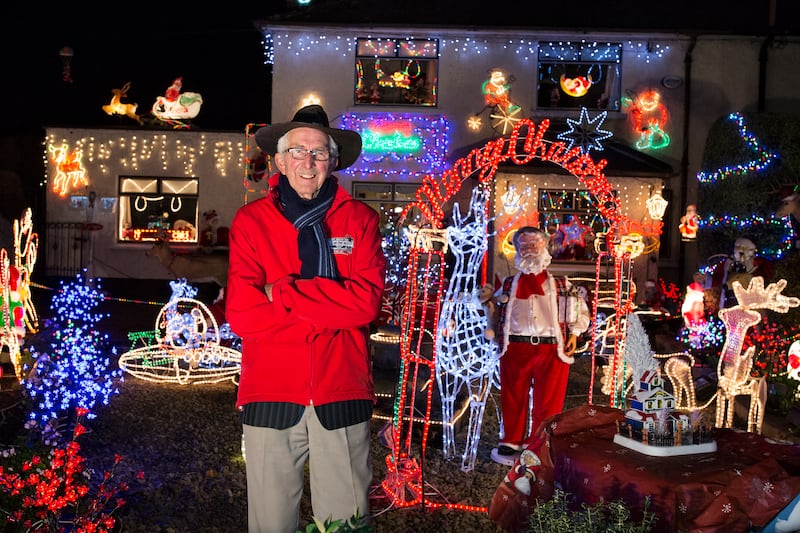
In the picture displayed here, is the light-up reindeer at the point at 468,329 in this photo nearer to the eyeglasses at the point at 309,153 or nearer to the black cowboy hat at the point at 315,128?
the black cowboy hat at the point at 315,128

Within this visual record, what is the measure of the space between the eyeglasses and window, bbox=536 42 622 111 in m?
15.5

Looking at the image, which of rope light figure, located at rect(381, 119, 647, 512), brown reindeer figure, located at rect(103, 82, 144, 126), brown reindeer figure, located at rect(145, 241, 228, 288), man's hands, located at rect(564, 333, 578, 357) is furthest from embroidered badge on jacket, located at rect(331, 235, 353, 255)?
brown reindeer figure, located at rect(103, 82, 144, 126)

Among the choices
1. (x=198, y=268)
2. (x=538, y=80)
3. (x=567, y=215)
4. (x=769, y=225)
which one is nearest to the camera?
(x=769, y=225)

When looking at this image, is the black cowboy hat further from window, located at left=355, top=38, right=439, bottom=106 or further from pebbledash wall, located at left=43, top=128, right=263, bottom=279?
pebbledash wall, located at left=43, top=128, right=263, bottom=279

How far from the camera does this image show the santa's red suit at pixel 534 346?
22.3 feet

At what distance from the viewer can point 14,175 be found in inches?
831

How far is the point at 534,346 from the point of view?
683 centimetres

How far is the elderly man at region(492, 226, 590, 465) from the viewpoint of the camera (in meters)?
6.80

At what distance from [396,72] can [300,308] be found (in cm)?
1594

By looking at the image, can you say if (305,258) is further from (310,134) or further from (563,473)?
(563,473)

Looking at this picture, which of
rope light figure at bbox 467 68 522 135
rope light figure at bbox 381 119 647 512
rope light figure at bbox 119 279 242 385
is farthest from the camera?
rope light figure at bbox 467 68 522 135

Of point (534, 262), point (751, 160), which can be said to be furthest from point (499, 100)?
point (534, 262)

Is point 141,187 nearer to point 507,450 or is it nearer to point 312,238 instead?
point 507,450

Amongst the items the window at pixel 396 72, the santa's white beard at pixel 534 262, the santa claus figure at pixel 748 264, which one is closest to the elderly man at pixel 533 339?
the santa's white beard at pixel 534 262
